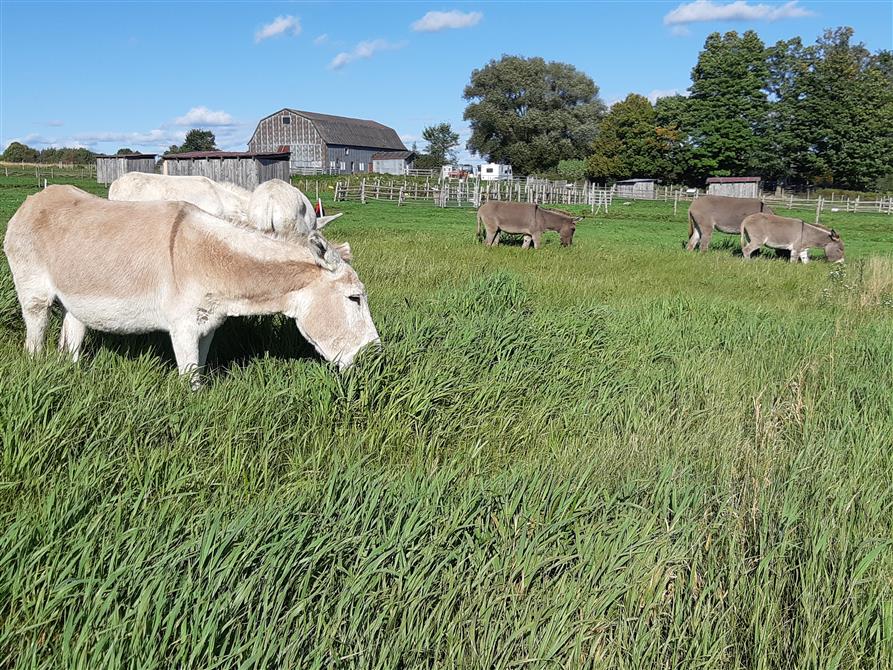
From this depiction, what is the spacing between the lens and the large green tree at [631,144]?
71.2 metres

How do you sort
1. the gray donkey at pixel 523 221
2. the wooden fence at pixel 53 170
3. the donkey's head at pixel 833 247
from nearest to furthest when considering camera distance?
the donkey's head at pixel 833 247 → the gray donkey at pixel 523 221 → the wooden fence at pixel 53 170

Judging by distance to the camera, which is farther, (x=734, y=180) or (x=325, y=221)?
(x=734, y=180)

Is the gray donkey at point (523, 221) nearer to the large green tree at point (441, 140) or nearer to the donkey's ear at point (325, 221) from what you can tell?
the donkey's ear at point (325, 221)

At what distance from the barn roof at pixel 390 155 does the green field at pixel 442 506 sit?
82703mm

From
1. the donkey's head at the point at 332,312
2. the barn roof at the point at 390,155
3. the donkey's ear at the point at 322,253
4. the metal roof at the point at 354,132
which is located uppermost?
the metal roof at the point at 354,132

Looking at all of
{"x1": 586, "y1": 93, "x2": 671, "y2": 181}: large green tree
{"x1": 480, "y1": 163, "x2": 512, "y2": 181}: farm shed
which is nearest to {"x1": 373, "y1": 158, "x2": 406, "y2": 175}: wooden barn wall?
{"x1": 480, "y1": 163, "x2": 512, "y2": 181}: farm shed

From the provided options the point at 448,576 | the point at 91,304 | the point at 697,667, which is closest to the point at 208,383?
the point at 91,304

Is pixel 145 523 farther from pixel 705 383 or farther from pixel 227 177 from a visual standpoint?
pixel 227 177

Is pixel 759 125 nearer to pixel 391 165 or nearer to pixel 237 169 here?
pixel 391 165

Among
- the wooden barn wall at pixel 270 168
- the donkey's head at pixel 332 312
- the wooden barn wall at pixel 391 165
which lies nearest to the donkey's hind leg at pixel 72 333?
the donkey's head at pixel 332 312

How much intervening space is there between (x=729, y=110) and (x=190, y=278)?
245 feet

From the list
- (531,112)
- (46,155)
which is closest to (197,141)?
(46,155)

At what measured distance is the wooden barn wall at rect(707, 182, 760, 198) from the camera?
52844 millimetres

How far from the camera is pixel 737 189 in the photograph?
54.2 metres
